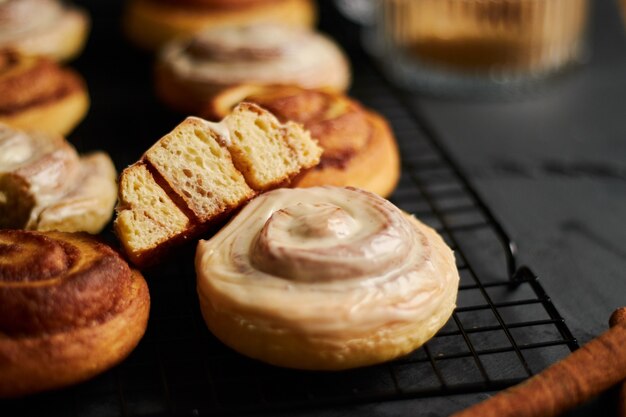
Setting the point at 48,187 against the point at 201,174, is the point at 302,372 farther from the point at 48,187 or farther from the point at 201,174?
the point at 48,187

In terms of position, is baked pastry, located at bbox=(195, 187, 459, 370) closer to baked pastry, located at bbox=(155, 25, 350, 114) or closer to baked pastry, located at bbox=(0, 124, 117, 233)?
baked pastry, located at bbox=(0, 124, 117, 233)

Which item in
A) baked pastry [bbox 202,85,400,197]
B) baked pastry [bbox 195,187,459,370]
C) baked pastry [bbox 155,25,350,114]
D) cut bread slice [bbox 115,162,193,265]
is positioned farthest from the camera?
baked pastry [bbox 155,25,350,114]

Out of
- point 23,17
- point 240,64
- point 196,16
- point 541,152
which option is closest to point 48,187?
point 240,64

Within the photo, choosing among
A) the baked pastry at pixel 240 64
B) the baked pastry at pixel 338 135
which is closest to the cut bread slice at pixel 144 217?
the baked pastry at pixel 338 135

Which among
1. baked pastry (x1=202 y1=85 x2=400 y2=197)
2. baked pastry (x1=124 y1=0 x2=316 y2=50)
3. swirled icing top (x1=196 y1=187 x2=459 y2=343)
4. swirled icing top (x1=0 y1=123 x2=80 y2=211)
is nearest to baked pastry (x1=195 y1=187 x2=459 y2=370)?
swirled icing top (x1=196 y1=187 x2=459 y2=343)

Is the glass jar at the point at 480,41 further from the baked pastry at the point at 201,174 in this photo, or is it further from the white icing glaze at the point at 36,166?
the white icing glaze at the point at 36,166

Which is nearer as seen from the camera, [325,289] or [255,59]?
[325,289]
